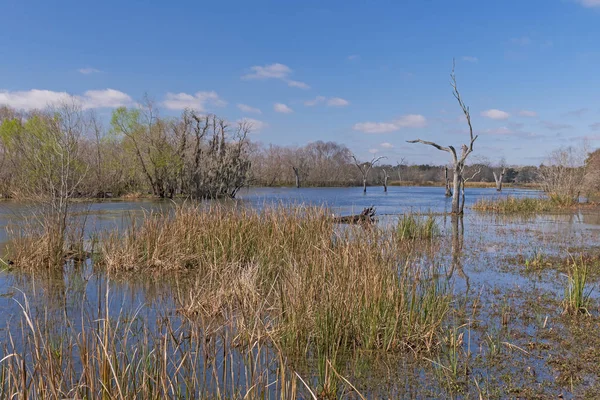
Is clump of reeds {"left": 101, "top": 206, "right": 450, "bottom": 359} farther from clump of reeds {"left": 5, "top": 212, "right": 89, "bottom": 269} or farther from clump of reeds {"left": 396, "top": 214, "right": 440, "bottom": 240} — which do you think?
clump of reeds {"left": 396, "top": 214, "right": 440, "bottom": 240}

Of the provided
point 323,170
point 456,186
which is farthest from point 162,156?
point 323,170

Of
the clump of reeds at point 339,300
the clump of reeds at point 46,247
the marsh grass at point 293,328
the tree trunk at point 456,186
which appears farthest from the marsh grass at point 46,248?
the tree trunk at point 456,186

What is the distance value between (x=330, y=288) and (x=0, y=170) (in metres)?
33.0

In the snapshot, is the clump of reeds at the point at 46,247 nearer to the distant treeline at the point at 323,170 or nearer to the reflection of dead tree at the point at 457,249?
the reflection of dead tree at the point at 457,249

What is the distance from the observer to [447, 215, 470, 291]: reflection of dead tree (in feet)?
25.7

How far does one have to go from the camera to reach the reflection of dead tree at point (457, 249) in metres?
7.84

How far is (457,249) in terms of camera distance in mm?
10617

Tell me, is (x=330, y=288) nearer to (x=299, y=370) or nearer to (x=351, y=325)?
(x=351, y=325)

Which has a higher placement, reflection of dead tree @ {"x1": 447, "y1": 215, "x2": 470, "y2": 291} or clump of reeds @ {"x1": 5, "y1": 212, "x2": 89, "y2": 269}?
clump of reeds @ {"x1": 5, "y1": 212, "x2": 89, "y2": 269}

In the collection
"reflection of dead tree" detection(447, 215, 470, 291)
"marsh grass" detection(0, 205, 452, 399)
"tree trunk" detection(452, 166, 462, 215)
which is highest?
"tree trunk" detection(452, 166, 462, 215)

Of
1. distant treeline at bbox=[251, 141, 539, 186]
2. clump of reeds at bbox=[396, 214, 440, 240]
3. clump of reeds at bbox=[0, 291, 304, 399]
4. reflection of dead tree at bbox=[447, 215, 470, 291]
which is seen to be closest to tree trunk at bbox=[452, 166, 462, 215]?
reflection of dead tree at bbox=[447, 215, 470, 291]

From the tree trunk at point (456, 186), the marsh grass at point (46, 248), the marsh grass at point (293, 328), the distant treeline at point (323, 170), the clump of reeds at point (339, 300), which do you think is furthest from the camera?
the distant treeline at point (323, 170)

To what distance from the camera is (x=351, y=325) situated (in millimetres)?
4406

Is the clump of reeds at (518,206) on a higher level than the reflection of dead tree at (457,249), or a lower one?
higher
